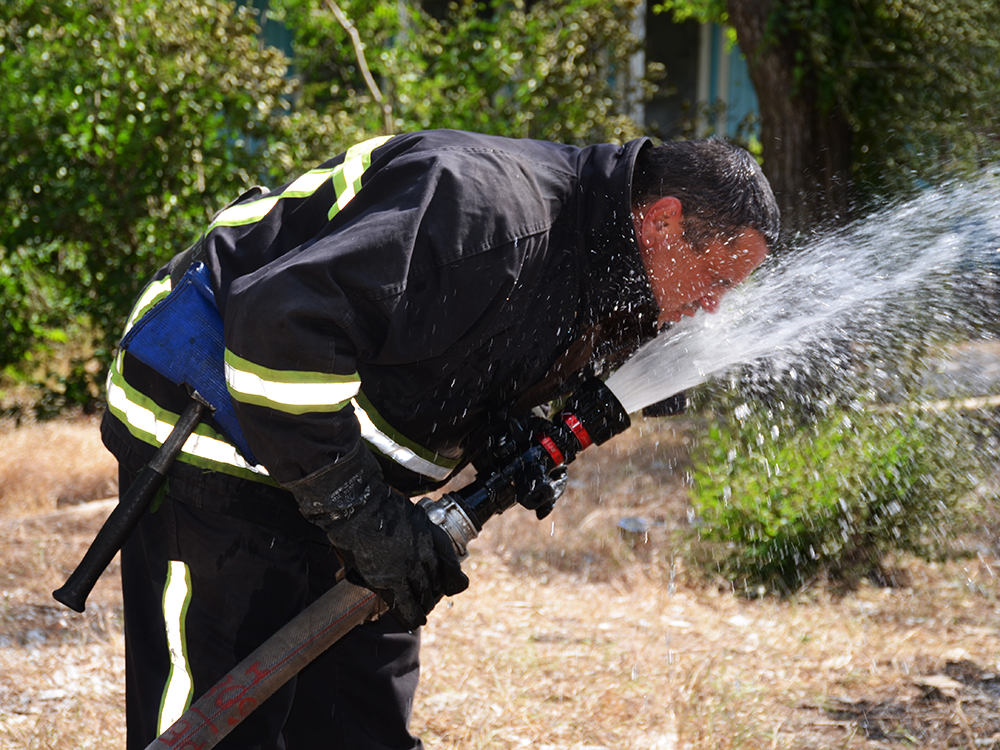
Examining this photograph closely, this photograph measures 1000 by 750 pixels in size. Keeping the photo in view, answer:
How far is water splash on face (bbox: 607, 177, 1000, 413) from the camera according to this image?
7.93ft

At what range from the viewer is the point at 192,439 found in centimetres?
190

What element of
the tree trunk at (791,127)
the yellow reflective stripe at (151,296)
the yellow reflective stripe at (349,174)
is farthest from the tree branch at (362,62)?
the yellow reflective stripe at (349,174)

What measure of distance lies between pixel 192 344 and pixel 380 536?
556 mm

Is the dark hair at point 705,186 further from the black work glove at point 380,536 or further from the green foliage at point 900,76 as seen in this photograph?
the green foliage at point 900,76

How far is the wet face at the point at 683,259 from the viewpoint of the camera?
1.95 meters

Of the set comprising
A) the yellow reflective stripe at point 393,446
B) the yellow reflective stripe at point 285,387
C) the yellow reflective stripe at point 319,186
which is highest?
the yellow reflective stripe at point 319,186

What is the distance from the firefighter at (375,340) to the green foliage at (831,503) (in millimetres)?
1659

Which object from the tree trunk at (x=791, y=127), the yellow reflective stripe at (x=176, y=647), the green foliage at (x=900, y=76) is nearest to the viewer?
the yellow reflective stripe at (x=176, y=647)

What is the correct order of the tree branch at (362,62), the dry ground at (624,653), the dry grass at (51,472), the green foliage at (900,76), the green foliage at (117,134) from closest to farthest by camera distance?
the dry ground at (624,653)
the dry grass at (51,472)
the green foliage at (900,76)
the green foliage at (117,134)
the tree branch at (362,62)

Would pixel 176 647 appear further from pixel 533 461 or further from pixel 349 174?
pixel 349 174

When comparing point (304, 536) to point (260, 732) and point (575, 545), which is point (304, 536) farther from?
point (575, 545)

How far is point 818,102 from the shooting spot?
17.4 feet

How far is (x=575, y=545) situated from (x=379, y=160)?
102 inches

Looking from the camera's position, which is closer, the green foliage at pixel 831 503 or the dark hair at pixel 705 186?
the dark hair at pixel 705 186
